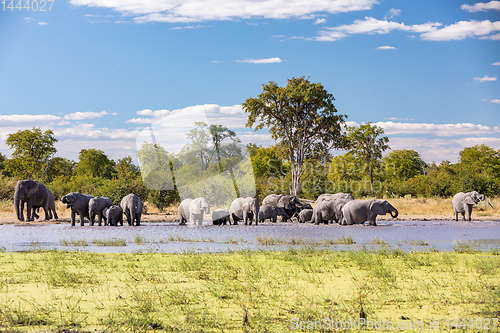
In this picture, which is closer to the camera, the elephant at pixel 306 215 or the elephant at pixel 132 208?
the elephant at pixel 132 208

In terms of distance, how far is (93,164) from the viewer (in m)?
86.3

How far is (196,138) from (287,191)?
1249 centimetres

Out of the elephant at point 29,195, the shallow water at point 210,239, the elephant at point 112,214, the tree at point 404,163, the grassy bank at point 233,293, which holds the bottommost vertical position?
the shallow water at point 210,239

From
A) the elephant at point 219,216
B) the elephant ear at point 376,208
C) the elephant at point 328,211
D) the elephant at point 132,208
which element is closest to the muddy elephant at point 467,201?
the elephant ear at point 376,208

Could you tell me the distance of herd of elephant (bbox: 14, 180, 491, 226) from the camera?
25.6 meters

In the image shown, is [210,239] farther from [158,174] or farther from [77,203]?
[158,174]

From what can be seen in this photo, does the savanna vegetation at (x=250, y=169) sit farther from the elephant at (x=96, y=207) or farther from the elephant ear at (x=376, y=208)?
the elephant ear at (x=376, y=208)

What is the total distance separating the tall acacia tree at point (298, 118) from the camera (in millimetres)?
43656

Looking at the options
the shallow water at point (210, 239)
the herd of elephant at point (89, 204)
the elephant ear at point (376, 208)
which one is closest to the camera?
the shallow water at point (210, 239)

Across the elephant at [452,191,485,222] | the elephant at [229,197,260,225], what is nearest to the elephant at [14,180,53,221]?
the elephant at [229,197,260,225]

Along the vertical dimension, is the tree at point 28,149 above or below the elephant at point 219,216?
above

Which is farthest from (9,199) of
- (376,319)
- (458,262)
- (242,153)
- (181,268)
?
(376,319)

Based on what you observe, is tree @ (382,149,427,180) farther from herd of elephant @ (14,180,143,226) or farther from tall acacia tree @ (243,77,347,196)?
herd of elephant @ (14,180,143,226)

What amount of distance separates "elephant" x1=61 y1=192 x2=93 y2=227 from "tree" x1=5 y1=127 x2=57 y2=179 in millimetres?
38024
